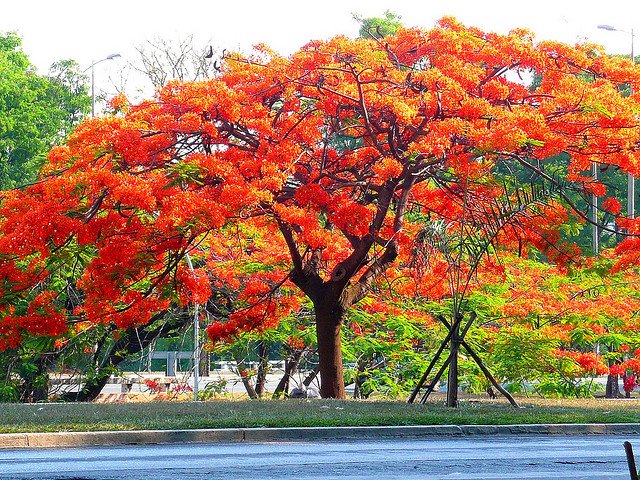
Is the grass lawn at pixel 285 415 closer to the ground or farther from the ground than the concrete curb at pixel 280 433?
farther from the ground

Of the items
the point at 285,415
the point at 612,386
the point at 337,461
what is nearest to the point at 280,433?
the point at 285,415

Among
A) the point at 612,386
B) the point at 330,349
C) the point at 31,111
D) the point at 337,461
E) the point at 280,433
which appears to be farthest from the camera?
the point at 31,111

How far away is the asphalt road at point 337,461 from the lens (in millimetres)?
10359

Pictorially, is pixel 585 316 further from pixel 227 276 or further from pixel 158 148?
pixel 158 148

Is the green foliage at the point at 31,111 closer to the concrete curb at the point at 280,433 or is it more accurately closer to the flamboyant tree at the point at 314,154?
the flamboyant tree at the point at 314,154

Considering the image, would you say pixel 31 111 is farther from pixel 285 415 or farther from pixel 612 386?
pixel 285 415

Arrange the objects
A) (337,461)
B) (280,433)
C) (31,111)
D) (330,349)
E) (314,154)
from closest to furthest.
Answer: (337,461) < (280,433) < (314,154) < (330,349) < (31,111)

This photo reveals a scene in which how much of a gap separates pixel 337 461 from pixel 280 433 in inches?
122

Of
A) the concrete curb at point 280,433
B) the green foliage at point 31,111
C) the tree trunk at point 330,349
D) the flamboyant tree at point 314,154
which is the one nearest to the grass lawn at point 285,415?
the concrete curb at point 280,433

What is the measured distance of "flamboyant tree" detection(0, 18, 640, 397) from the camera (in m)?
17.6

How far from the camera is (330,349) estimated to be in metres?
20.9

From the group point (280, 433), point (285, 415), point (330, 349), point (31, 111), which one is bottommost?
point (280, 433)

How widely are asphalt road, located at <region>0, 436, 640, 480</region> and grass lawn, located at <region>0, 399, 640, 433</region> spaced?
3.81 feet

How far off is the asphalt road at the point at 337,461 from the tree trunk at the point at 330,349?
658 centimetres
